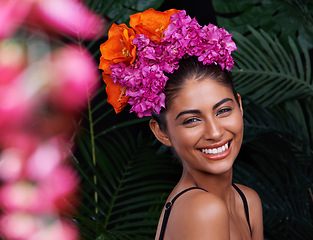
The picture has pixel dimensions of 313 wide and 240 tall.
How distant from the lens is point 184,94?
87 centimetres

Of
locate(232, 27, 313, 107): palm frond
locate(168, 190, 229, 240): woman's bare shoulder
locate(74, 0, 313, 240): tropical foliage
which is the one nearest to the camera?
locate(168, 190, 229, 240): woman's bare shoulder

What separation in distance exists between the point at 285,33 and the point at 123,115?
951 mm

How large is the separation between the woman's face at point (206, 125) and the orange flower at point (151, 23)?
0.47 feet

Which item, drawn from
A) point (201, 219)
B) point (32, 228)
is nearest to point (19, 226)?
point (32, 228)

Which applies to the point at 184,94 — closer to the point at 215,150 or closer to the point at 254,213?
the point at 215,150

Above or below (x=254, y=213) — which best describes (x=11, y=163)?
above

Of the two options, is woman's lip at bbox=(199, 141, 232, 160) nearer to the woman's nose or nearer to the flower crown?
the woman's nose

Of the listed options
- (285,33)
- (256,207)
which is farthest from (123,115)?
(256,207)

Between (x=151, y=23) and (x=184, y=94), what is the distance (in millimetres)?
193

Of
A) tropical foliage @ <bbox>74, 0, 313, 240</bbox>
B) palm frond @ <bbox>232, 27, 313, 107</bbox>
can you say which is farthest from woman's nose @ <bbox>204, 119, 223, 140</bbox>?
palm frond @ <bbox>232, 27, 313, 107</bbox>

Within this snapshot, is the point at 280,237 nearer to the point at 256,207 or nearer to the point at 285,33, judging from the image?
the point at 256,207

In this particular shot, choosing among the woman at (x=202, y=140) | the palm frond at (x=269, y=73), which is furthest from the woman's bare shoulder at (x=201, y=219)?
the palm frond at (x=269, y=73)

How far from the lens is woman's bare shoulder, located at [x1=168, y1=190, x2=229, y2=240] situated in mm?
789

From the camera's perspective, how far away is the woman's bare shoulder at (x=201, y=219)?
79 centimetres
